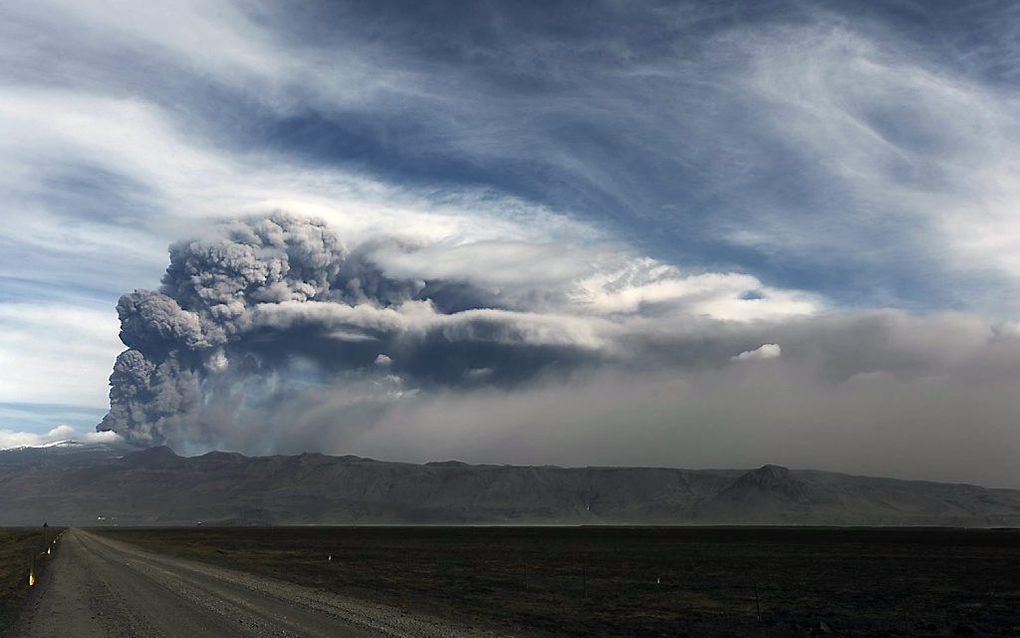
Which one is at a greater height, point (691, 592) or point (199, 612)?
point (199, 612)

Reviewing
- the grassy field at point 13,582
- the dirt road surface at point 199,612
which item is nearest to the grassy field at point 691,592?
the dirt road surface at point 199,612

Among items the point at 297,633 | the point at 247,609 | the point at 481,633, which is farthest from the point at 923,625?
Result: the point at 247,609

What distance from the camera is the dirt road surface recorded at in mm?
28391

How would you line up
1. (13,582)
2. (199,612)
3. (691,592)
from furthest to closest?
(691,592) < (13,582) < (199,612)

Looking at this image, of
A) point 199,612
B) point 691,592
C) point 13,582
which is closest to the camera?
point 199,612

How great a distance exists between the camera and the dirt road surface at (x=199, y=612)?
93.1 feet

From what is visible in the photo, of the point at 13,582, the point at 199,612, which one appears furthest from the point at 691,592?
A: the point at 13,582

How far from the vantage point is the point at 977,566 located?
79000 millimetres

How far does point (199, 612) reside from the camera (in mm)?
32906

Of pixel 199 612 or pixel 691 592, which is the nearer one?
pixel 199 612

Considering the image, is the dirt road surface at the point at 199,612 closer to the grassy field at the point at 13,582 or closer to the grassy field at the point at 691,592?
the grassy field at the point at 13,582

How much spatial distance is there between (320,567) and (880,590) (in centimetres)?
4653

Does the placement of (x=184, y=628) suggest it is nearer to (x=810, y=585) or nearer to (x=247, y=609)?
(x=247, y=609)

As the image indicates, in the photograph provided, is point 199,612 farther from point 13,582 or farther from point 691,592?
point 691,592
